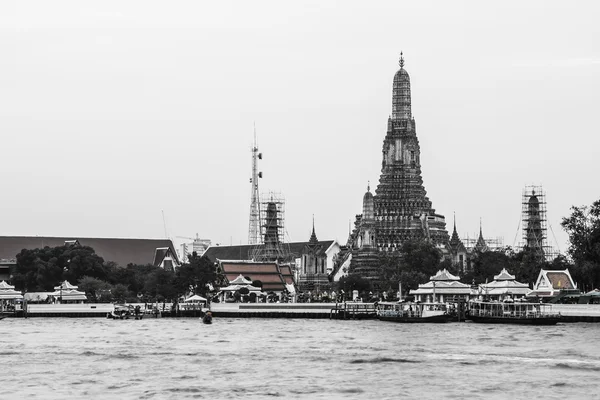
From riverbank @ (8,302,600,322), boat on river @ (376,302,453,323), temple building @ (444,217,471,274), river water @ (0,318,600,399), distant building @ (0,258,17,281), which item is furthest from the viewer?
distant building @ (0,258,17,281)

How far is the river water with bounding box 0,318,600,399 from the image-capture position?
51875 mm

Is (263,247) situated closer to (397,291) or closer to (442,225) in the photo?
(442,225)

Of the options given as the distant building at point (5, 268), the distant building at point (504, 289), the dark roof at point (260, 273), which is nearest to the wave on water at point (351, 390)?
the distant building at point (504, 289)

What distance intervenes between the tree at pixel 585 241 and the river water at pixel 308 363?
11172 mm

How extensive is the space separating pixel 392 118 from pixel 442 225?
16178 mm

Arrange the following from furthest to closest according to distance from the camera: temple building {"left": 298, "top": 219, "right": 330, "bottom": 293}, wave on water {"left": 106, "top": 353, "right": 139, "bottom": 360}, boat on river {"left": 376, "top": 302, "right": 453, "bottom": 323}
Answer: temple building {"left": 298, "top": 219, "right": 330, "bottom": 293}, boat on river {"left": 376, "top": 302, "right": 453, "bottom": 323}, wave on water {"left": 106, "top": 353, "right": 139, "bottom": 360}

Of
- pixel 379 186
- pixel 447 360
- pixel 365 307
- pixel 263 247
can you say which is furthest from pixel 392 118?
pixel 447 360

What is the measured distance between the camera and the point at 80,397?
5047cm

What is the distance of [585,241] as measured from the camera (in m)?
105

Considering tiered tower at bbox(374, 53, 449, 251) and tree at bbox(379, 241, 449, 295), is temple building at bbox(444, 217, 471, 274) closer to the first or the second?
tiered tower at bbox(374, 53, 449, 251)

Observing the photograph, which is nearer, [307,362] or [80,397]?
[80,397]

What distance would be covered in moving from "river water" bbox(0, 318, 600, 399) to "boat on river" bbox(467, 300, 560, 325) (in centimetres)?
188

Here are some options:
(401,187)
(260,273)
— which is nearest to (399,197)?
(401,187)

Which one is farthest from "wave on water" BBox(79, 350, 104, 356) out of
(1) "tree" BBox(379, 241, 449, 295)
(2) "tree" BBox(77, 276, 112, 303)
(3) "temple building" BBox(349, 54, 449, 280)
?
(3) "temple building" BBox(349, 54, 449, 280)
